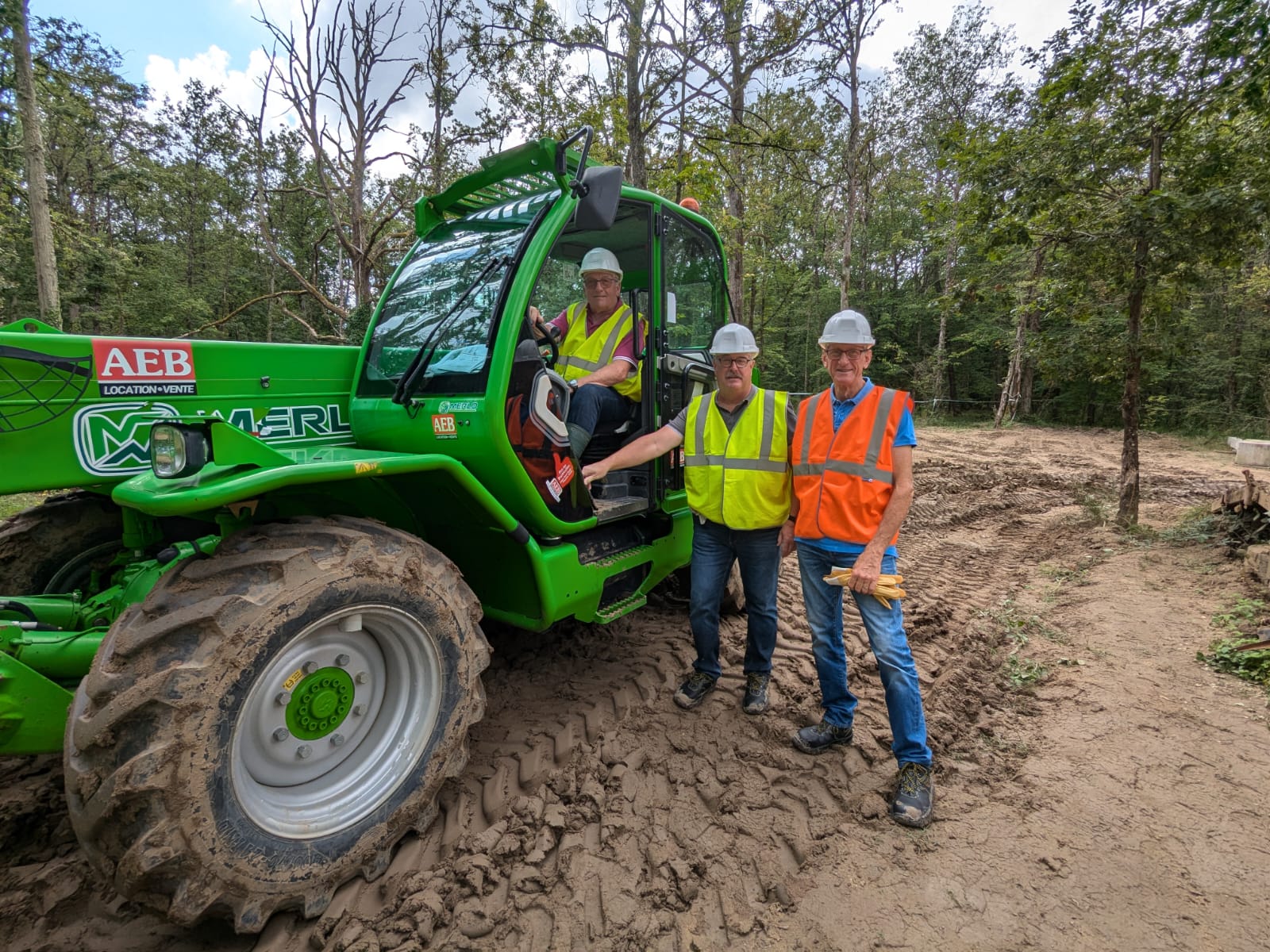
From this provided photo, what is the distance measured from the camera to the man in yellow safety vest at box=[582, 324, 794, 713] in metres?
3.04

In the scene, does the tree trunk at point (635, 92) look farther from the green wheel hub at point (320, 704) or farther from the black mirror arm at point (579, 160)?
the green wheel hub at point (320, 704)

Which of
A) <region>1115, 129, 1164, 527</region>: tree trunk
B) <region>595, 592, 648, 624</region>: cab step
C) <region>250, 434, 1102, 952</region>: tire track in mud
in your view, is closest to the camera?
<region>250, 434, 1102, 952</region>: tire track in mud

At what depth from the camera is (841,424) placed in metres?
2.79

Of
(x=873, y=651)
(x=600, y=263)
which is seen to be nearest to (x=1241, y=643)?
(x=873, y=651)

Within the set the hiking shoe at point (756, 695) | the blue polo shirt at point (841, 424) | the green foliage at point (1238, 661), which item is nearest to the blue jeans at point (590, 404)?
the blue polo shirt at point (841, 424)

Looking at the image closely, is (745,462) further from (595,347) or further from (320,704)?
(320,704)

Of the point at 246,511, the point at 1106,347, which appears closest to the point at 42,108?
the point at 246,511

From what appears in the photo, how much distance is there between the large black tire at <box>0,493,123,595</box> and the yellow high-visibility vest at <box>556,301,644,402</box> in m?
2.35

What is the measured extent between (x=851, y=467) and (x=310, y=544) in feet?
6.99

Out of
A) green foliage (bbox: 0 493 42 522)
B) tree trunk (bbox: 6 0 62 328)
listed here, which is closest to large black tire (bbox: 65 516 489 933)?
green foliage (bbox: 0 493 42 522)

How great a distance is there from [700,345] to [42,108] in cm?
2425

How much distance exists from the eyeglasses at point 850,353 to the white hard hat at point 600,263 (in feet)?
4.40

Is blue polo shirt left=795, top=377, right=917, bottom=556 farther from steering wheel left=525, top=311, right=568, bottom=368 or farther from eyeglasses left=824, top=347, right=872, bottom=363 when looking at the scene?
steering wheel left=525, top=311, right=568, bottom=368

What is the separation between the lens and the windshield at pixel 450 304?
2.70 m
